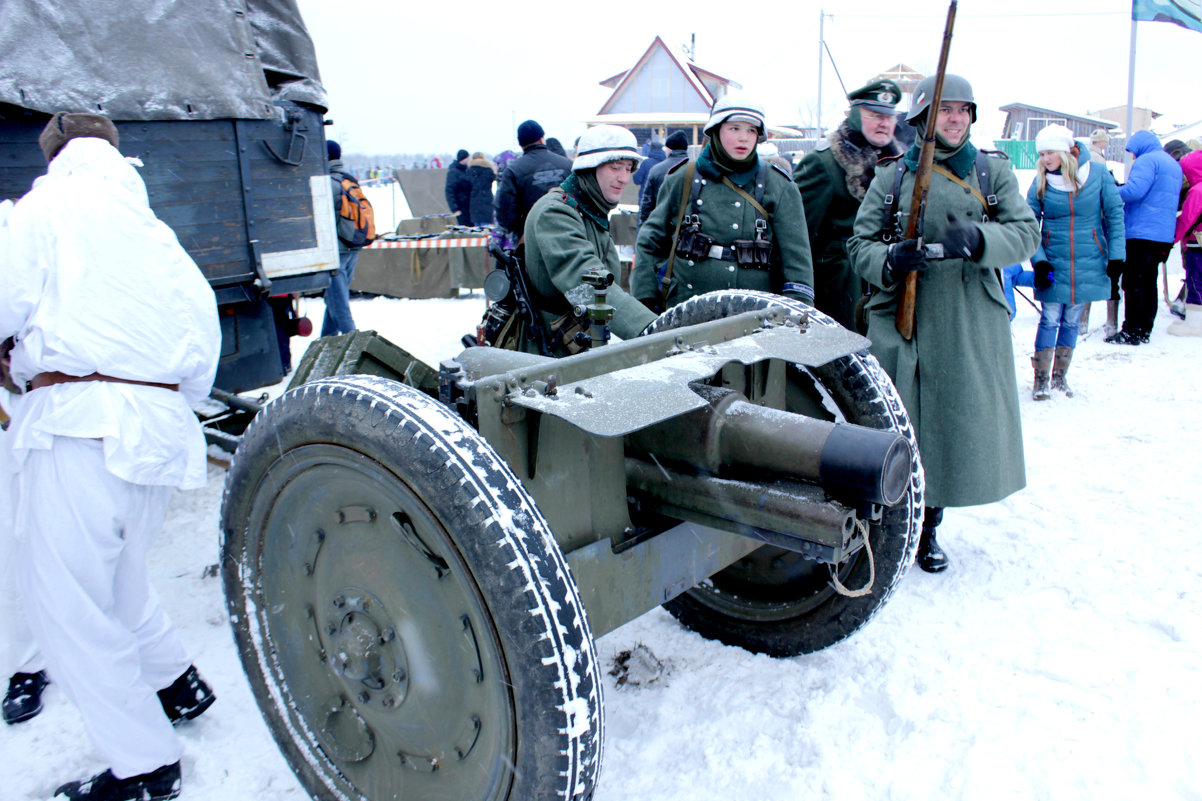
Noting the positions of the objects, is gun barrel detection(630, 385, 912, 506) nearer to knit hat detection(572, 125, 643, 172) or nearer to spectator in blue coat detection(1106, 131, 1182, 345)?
knit hat detection(572, 125, 643, 172)

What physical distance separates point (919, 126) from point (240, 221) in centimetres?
352

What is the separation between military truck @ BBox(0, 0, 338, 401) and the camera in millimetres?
3807

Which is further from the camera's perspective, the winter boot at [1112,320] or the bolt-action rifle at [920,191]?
the winter boot at [1112,320]

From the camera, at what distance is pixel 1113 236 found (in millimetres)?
6648

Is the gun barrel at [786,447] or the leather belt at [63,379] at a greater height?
the leather belt at [63,379]

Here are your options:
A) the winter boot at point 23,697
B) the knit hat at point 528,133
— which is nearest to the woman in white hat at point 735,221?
the winter boot at point 23,697

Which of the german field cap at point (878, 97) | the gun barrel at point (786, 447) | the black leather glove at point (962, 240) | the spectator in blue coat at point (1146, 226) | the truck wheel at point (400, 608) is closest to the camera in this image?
the truck wheel at point (400, 608)

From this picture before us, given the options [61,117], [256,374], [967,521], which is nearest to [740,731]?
[967,521]

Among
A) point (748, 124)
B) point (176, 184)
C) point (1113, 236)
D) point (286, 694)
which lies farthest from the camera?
point (1113, 236)

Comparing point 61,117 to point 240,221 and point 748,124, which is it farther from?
point 748,124

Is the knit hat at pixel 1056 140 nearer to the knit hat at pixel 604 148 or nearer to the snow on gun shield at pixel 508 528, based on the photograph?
the knit hat at pixel 604 148

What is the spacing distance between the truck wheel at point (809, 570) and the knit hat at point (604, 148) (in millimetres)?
1015

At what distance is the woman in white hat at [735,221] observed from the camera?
12.9 feet

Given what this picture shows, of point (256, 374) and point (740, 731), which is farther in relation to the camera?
point (256, 374)
